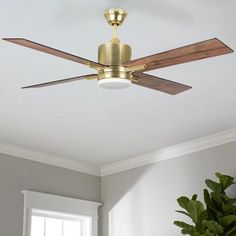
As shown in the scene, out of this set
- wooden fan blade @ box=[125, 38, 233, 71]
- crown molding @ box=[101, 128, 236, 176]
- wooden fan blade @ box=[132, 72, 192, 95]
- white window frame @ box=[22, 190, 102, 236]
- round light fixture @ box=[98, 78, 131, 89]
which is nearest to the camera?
wooden fan blade @ box=[125, 38, 233, 71]

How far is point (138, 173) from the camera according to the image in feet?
17.0

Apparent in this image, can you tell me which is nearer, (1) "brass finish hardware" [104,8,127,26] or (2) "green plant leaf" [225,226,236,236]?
(1) "brass finish hardware" [104,8,127,26]

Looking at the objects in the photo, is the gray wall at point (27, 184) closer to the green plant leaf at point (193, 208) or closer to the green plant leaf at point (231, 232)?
the green plant leaf at point (193, 208)

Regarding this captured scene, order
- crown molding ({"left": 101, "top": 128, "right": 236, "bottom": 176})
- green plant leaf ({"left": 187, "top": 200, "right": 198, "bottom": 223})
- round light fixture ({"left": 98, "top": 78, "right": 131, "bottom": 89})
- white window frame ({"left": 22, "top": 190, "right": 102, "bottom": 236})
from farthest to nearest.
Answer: white window frame ({"left": 22, "top": 190, "right": 102, "bottom": 236}) → crown molding ({"left": 101, "top": 128, "right": 236, "bottom": 176}) → green plant leaf ({"left": 187, "top": 200, "right": 198, "bottom": 223}) → round light fixture ({"left": 98, "top": 78, "right": 131, "bottom": 89})

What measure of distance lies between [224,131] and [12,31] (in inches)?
90.4

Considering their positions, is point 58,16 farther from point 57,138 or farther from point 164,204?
point 164,204

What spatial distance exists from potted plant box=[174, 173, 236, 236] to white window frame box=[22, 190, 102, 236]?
135 centimetres

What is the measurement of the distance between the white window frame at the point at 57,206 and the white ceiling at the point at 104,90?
0.42 meters

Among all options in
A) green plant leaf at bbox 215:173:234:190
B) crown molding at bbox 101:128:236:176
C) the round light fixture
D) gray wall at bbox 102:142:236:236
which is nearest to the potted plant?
green plant leaf at bbox 215:173:234:190

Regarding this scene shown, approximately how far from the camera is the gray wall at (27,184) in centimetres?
464

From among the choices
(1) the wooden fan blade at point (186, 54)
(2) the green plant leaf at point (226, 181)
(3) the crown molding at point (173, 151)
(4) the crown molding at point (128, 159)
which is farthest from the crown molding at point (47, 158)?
(1) the wooden fan blade at point (186, 54)

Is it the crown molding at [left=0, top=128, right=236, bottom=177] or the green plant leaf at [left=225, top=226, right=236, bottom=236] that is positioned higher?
the crown molding at [left=0, top=128, right=236, bottom=177]

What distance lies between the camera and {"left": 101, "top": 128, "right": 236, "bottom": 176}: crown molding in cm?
456

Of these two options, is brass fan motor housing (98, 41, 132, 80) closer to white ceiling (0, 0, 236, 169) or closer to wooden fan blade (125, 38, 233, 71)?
wooden fan blade (125, 38, 233, 71)
